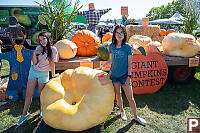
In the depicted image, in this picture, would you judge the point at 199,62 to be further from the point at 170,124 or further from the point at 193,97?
the point at 170,124

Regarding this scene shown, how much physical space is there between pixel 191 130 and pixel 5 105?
3468 mm

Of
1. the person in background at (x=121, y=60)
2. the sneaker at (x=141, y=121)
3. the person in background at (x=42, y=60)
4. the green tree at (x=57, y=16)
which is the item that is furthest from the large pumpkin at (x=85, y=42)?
the sneaker at (x=141, y=121)

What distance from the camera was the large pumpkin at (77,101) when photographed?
76.1 inches

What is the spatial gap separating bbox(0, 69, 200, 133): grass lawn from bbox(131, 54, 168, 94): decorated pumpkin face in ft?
0.58

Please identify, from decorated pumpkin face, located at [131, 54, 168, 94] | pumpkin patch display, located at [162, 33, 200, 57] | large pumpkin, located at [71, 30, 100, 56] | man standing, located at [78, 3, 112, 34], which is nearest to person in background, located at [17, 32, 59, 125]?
large pumpkin, located at [71, 30, 100, 56]

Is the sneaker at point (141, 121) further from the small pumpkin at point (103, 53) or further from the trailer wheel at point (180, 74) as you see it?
the trailer wheel at point (180, 74)

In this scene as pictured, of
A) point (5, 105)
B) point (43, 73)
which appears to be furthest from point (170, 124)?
point (5, 105)

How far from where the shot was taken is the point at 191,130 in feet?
7.27

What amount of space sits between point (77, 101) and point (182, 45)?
2.96 m

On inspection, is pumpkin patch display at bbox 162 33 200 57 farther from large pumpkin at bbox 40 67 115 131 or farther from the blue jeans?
large pumpkin at bbox 40 67 115 131

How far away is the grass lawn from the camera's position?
7.80 feet

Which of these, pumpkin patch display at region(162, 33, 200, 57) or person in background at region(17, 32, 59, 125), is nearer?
person in background at region(17, 32, 59, 125)

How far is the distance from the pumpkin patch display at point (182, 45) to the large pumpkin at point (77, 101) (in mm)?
2310

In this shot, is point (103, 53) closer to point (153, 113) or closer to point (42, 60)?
point (42, 60)
